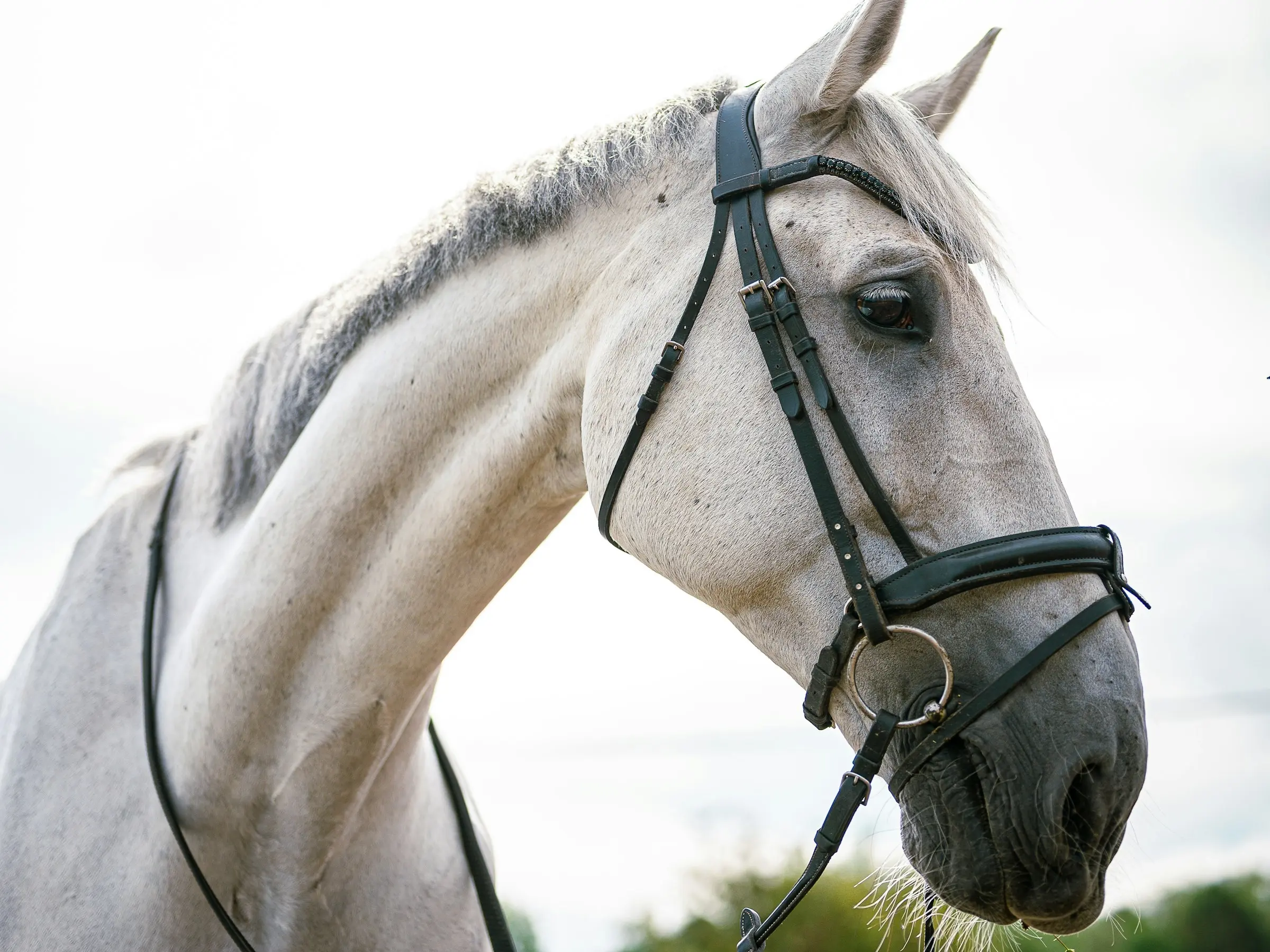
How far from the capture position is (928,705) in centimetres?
167

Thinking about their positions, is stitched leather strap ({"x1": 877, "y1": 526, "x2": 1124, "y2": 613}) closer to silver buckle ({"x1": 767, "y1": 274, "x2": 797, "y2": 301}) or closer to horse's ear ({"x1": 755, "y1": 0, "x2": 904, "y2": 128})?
silver buckle ({"x1": 767, "y1": 274, "x2": 797, "y2": 301})

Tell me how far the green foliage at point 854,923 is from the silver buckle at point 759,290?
6.49 meters

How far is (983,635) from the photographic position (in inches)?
65.8

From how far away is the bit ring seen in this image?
1.64 meters

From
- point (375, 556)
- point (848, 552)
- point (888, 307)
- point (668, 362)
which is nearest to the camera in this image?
point (848, 552)

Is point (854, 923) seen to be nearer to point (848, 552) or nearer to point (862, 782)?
point (862, 782)

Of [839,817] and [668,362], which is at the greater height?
[668,362]

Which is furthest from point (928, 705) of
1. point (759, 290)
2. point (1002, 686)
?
point (759, 290)

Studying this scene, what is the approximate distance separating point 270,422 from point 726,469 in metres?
1.37

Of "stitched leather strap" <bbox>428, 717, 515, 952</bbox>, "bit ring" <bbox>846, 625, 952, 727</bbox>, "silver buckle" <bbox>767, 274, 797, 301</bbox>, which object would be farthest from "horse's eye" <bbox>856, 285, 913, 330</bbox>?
"stitched leather strap" <bbox>428, 717, 515, 952</bbox>

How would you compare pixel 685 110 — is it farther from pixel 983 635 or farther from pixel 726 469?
pixel 983 635

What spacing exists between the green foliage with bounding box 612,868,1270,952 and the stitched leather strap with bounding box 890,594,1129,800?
6288 millimetres

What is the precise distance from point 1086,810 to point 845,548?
0.59m

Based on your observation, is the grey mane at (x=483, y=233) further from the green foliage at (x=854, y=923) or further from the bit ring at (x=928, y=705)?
the green foliage at (x=854, y=923)
